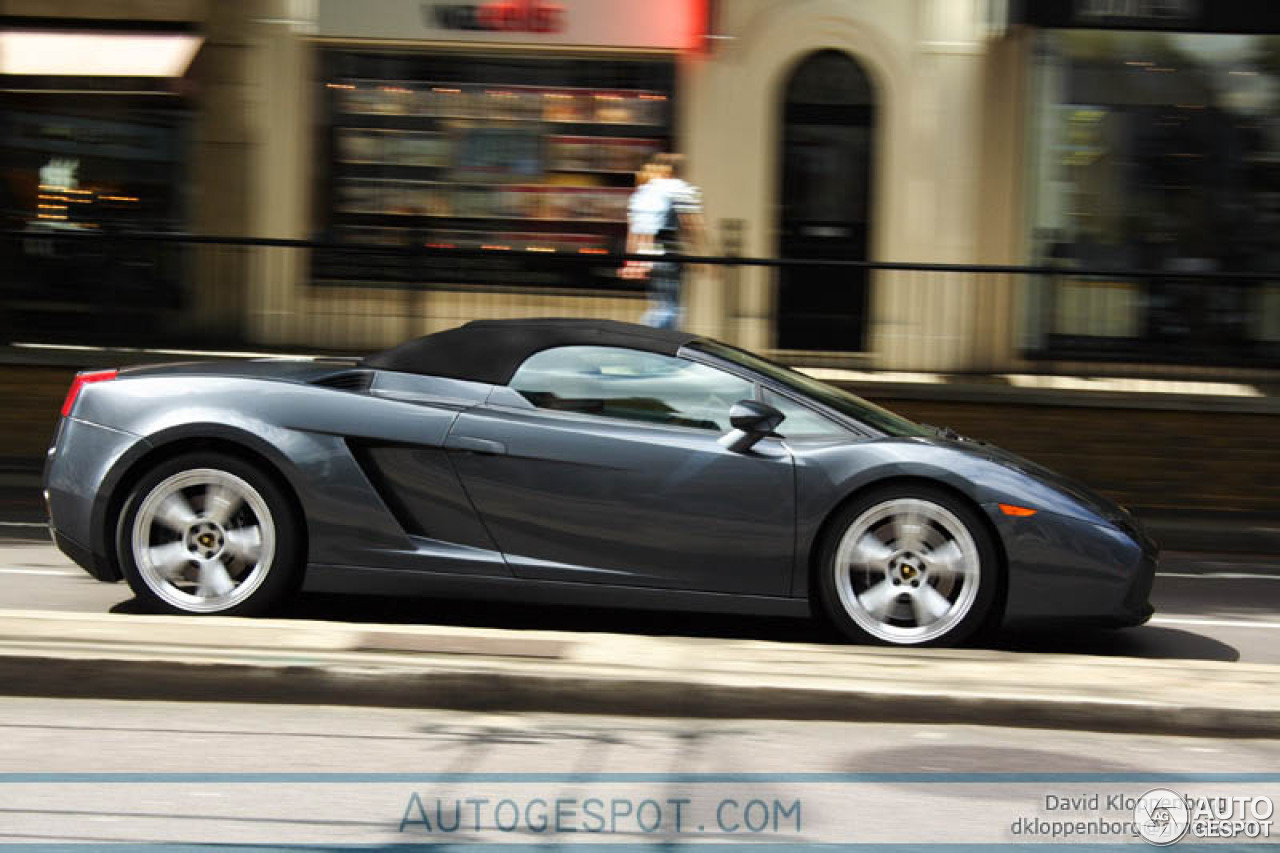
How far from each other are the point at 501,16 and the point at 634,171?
5.91ft

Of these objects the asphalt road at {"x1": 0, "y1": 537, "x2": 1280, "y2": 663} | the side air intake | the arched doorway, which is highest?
the arched doorway

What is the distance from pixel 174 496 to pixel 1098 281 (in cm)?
719

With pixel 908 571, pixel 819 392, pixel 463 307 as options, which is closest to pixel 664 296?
pixel 463 307

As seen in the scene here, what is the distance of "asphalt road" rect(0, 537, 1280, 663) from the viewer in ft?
20.5

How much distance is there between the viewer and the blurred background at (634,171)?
1085cm

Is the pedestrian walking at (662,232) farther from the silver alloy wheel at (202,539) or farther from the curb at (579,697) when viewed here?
the curb at (579,697)

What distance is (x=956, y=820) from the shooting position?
3973 mm

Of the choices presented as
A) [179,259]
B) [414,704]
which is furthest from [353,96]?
[414,704]

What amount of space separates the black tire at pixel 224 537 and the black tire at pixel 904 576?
6.54 ft

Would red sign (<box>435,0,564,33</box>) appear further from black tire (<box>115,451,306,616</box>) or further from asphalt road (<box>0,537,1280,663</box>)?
black tire (<box>115,451,306,616</box>)

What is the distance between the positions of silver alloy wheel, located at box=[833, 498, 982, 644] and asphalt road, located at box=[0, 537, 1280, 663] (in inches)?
15.9

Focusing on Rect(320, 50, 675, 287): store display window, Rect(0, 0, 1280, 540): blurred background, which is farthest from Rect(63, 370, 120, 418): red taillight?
Rect(320, 50, 675, 287): store display window

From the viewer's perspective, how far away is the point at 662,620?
6422 mm

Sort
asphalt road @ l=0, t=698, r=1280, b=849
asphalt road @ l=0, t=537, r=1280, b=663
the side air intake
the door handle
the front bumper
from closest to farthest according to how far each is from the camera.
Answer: asphalt road @ l=0, t=698, r=1280, b=849
the front bumper
the door handle
the side air intake
asphalt road @ l=0, t=537, r=1280, b=663
